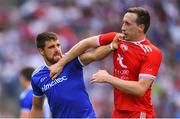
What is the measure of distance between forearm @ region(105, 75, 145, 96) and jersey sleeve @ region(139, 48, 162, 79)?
146mm

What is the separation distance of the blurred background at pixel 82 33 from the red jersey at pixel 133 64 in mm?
7574

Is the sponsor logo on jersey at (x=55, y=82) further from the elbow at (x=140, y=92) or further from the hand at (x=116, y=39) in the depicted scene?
the elbow at (x=140, y=92)

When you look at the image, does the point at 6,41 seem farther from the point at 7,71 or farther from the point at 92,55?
the point at 92,55

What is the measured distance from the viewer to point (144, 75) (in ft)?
27.9

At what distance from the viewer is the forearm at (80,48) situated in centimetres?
881

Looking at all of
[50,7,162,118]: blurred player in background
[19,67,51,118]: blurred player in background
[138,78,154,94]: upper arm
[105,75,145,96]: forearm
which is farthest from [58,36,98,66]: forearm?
[19,67,51,118]: blurred player in background

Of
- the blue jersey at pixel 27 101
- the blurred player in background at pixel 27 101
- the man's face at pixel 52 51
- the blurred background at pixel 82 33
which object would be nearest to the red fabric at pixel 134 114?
the man's face at pixel 52 51

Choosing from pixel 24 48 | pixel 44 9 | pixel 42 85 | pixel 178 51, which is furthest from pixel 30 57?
pixel 42 85

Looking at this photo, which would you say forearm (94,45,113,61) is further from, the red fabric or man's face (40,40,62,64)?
the red fabric

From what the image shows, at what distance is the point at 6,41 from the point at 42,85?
32.3 feet

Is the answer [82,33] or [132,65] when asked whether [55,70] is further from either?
[82,33]

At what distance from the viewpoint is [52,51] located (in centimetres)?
919

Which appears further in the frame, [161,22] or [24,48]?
[161,22]

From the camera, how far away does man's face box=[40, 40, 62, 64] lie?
9.16 meters
